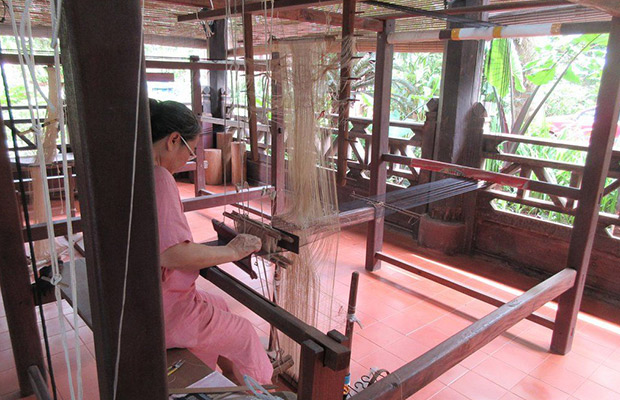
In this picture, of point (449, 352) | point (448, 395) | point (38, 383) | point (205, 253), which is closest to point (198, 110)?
point (38, 383)

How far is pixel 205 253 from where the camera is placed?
1485mm

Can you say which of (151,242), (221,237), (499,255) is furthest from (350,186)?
(151,242)

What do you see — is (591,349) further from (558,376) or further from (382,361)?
(382,361)

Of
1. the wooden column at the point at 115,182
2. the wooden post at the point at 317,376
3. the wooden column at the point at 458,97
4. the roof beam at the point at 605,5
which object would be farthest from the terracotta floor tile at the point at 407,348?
the wooden column at the point at 115,182

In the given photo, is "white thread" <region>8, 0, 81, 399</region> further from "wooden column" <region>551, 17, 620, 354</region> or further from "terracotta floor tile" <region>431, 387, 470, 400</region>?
"wooden column" <region>551, 17, 620, 354</region>

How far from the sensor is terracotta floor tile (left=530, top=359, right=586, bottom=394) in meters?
Result: 2.41

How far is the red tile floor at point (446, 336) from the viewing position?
92.6 inches

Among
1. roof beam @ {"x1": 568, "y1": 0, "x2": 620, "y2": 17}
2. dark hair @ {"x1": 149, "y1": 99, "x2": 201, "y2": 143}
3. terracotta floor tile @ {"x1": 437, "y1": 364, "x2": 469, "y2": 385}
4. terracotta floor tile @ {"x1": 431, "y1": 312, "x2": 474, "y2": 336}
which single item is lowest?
terracotta floor tile @ {"x1": 437, "y1": 364, "x2": 469, "y2": 385}

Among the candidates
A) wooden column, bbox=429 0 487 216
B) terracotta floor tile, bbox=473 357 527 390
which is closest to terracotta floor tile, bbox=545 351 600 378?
terracotta floor tile, bbox=473 357 527 390

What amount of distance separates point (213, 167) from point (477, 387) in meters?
4.99

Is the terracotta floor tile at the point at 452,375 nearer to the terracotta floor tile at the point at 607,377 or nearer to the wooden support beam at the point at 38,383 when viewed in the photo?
the terracotta floor tile at the point at 607,377

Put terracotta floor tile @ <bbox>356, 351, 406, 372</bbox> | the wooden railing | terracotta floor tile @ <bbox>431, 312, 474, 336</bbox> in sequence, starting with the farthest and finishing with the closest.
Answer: the wooden railing, terracotta floor tile @ <bbox>431, 312, 474, 336</bbox>, terracotta floor tile @ <bbox>356, 351, 406, 372</bbox>

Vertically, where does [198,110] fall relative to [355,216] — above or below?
above

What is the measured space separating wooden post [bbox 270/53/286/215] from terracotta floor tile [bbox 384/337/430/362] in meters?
1.07
